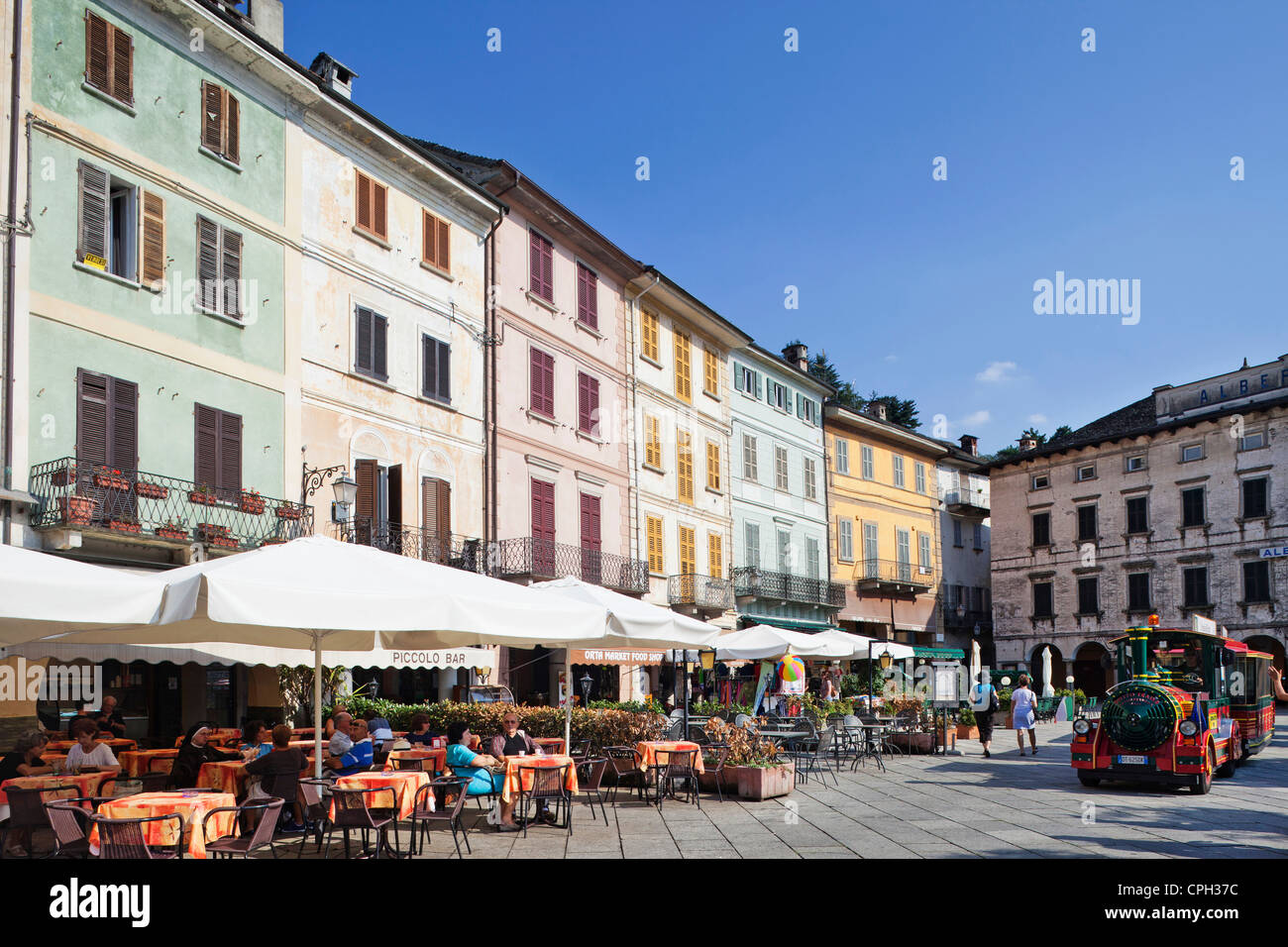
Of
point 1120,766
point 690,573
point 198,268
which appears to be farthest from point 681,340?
point 1120,766

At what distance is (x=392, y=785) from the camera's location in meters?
9.72

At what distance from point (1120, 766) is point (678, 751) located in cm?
630

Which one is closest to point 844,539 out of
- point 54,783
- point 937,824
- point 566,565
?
point 566,565

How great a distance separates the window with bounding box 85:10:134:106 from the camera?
16.5 meters

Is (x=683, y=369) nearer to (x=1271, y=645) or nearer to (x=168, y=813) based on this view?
(x=1271, y=645)

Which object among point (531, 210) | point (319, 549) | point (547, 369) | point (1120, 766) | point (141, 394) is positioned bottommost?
point (1120, 766)

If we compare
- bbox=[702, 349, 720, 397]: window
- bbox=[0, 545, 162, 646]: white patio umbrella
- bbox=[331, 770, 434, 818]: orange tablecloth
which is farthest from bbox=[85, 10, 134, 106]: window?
bbox=[702, 349, 720, 397]: window

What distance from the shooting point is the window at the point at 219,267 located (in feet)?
59.9

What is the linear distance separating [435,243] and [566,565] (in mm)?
7830

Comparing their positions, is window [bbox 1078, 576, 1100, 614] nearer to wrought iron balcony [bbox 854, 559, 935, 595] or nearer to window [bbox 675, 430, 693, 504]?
→ wrought iron balcony [bbox 854, 559, 935, 595]

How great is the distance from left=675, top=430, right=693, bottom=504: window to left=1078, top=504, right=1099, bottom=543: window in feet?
69.8

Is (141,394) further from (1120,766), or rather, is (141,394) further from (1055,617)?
(1055,617)

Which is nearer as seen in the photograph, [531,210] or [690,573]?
[531,210]
